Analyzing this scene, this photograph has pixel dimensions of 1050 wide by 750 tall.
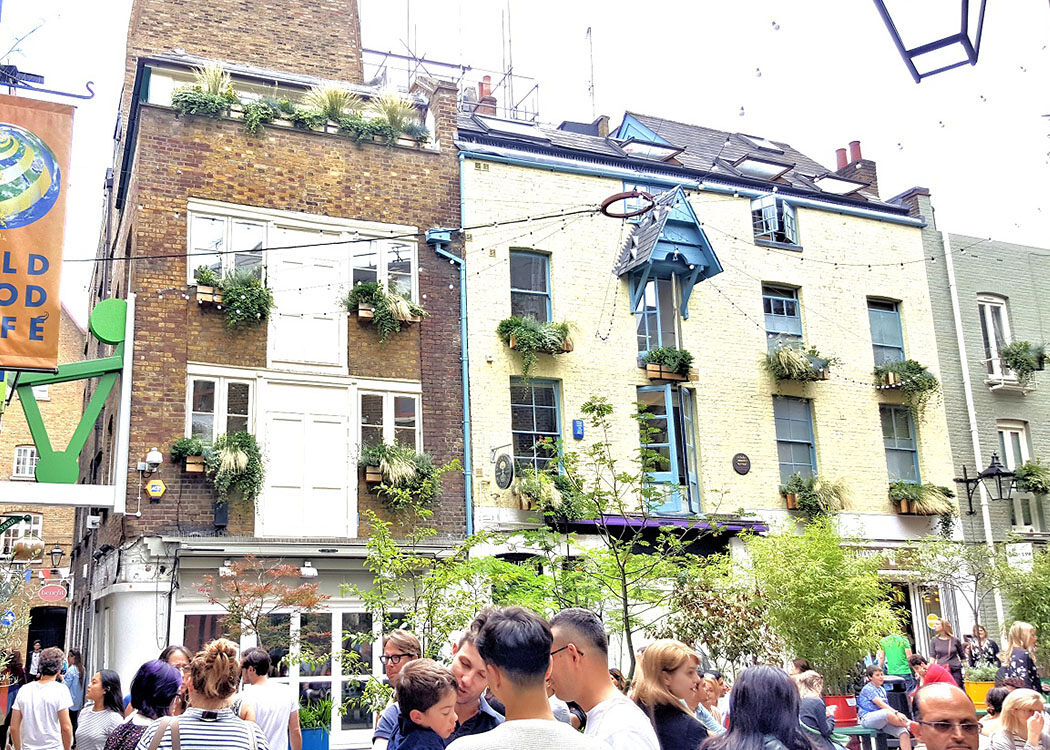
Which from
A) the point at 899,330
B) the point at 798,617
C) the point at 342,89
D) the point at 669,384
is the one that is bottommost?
the point at 798,617

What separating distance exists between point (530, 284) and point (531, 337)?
167cm

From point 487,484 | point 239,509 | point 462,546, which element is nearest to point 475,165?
point 487,484

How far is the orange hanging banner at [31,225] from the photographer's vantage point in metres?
11.9

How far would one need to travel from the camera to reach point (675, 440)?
20562 millimetres

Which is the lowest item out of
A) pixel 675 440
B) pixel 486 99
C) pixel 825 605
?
pixel 825 605

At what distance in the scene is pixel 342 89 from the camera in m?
20.1

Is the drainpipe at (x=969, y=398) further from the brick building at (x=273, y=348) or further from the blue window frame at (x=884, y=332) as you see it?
the brick building at (x=273, y=348)

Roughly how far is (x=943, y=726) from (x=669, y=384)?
56.1ft

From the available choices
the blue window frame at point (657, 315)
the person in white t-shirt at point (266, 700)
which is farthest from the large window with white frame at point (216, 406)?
the person in white t-shirt at point (266, 700)

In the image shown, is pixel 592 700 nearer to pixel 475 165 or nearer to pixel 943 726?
pixel 943 726

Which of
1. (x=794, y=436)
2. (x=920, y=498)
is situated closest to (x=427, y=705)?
(x=794, y=436)

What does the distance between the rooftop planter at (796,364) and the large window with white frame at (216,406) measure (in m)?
10.6

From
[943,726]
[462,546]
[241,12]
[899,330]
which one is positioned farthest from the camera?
[899,330]

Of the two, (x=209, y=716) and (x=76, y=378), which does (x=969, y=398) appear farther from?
(x=209, y=716)
